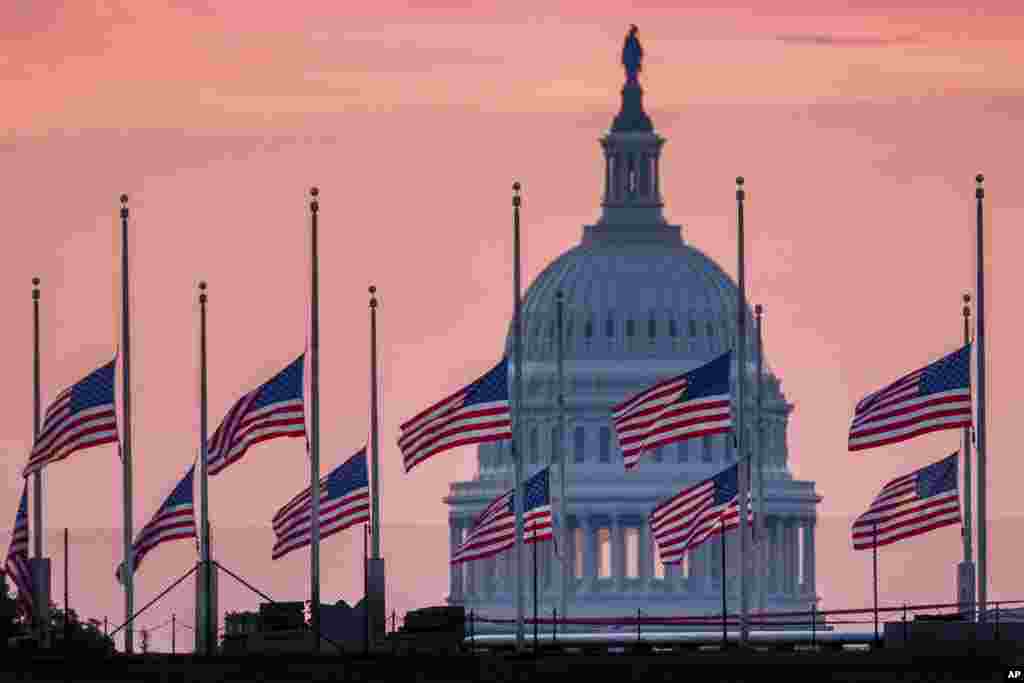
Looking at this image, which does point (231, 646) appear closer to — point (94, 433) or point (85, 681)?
point (94, 433)

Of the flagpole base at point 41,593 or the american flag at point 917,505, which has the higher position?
the american flag at point 917,505

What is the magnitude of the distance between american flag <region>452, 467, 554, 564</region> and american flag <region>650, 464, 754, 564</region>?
3.27 m

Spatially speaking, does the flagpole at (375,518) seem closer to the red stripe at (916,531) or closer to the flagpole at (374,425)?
the flagpole at (374,425)

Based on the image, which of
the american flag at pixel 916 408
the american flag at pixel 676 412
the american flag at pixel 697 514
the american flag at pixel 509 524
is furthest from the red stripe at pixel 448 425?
the american flag at pixel 697 514

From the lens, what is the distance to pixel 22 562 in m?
181

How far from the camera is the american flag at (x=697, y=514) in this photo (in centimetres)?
18812

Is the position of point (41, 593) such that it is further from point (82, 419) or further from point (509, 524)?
point (509, 524)

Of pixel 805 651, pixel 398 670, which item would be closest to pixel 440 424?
pixel 805 651

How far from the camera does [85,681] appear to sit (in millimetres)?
142125

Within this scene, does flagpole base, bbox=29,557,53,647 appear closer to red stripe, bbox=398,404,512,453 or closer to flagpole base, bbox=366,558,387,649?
flagpole base, bbox=366,558,387,649

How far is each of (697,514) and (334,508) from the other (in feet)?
44.1

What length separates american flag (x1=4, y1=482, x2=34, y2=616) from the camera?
181125mm

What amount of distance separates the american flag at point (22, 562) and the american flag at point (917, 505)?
867 inches

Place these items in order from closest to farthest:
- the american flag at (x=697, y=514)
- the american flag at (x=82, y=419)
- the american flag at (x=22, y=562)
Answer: the american flag at (x=82, y=419) < the american flag at (x=22, y=562) < the american flag at (x=697, y=514)
